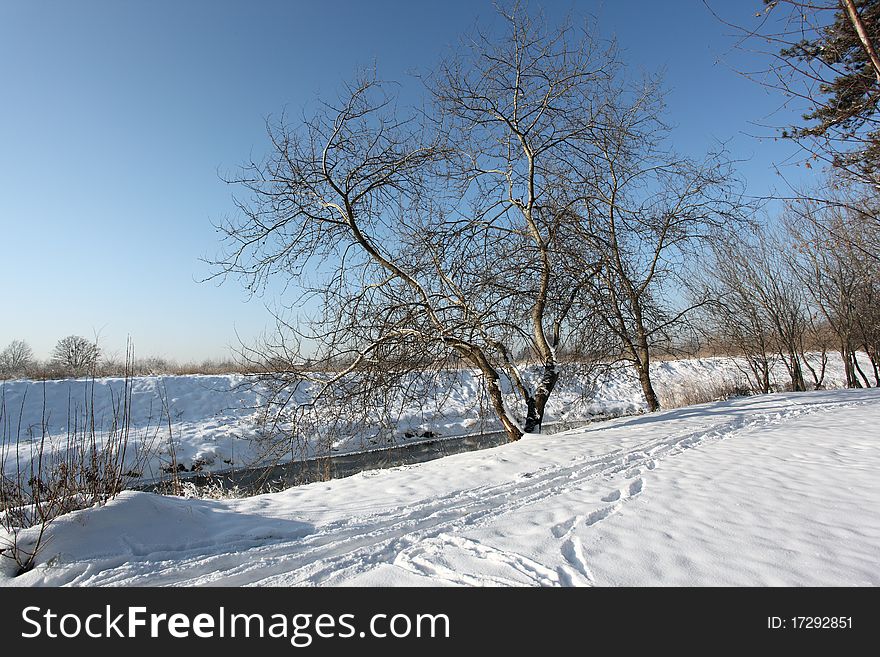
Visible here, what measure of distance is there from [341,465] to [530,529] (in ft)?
26.8

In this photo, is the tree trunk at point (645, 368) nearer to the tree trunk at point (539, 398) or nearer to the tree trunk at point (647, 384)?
the tree trunk at point (647, 384)

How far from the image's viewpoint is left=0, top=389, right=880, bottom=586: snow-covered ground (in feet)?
8.81

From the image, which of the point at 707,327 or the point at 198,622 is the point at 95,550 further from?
the point at 707,327

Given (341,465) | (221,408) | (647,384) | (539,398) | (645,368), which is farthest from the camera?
(221,408)

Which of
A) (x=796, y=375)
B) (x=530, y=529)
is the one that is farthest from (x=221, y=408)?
(x=796, y=375)

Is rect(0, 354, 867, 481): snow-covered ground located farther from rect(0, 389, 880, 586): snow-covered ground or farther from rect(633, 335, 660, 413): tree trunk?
rect(0, 389, 880, 586): snow-covered ground

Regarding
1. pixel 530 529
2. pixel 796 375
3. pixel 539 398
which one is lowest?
pixel 530 529

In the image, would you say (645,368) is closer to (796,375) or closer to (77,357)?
(796,375)

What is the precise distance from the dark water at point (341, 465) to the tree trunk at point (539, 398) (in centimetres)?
212

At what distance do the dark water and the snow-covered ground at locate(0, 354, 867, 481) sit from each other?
0.41m

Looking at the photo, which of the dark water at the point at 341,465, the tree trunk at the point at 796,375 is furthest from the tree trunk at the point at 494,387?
the tree trunk at the point at 796,375

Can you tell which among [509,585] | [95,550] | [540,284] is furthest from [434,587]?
[540,284]

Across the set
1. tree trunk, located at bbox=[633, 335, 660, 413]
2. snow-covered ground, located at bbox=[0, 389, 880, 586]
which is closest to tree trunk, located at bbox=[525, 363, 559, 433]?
tree trunk, located at bbox=[633, 335, 660, 413]

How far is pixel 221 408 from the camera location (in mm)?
14984
